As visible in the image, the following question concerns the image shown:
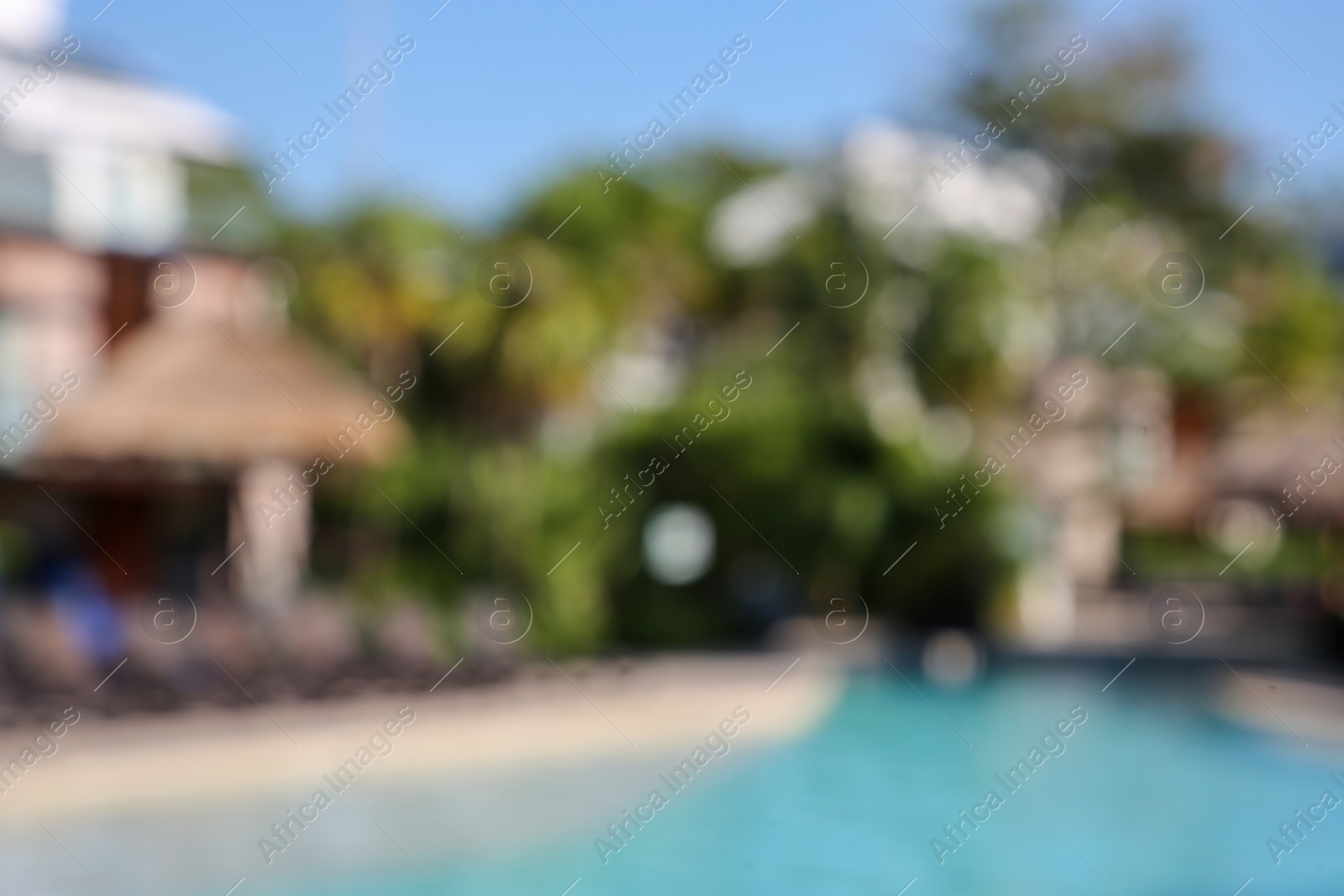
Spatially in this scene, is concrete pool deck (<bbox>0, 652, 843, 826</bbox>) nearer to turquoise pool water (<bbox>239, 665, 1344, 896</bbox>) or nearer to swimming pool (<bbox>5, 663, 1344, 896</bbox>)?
swimming pool (<bbox>5, 663, 1344, 896</bbox>)

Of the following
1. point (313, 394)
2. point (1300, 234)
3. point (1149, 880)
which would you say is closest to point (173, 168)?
point (313, 394)

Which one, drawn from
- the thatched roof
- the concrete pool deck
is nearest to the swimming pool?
the concrete pool deck

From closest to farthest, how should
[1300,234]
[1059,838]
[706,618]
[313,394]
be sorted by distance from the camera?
1. [1059,838]
2. [313,394]
3. [706,618]
4. [1300,234]

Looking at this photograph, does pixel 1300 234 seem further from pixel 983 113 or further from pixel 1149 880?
pixel 1149 880

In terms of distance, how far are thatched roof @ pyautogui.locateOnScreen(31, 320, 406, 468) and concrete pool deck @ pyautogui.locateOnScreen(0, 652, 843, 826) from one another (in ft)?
12.6

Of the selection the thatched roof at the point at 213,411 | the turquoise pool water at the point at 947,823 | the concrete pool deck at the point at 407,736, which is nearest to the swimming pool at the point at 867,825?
the turquoise pool water at the point at 947,823

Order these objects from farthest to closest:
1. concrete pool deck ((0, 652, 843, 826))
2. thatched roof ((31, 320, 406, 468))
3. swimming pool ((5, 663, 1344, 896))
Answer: thatched roof ((31, 320, 406, 468)), concrete pool deck ((0, 652, 843, 826)), swimming pool ((5, 663, 1344, 896))

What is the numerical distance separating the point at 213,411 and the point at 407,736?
18.5 ft

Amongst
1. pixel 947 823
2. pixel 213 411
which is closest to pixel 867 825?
pixel 947 823

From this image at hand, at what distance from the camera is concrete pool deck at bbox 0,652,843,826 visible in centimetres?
1064

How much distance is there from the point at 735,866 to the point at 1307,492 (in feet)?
51.5

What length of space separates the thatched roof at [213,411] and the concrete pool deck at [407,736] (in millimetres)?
3845

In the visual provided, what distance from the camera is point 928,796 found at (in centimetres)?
1268

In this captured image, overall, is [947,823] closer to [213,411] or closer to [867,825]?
[867,825]
